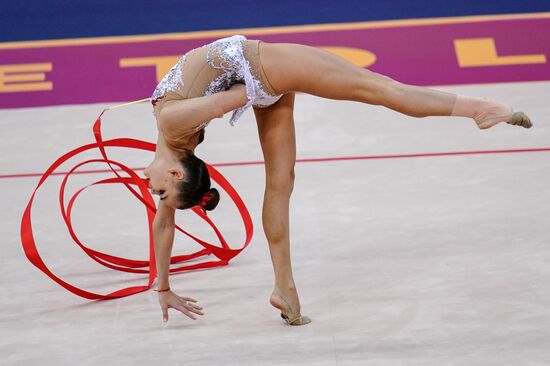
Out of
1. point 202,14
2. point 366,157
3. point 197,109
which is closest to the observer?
point 197,109

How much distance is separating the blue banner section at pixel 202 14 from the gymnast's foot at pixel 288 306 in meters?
3.68

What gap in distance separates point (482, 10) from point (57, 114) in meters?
2.93

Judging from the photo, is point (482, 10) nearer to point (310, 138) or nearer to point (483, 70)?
point (483, 70)

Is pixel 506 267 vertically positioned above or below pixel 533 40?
below

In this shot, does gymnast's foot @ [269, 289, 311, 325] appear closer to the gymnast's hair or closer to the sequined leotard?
the gymnast's hair

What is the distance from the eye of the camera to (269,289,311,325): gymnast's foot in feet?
12.8

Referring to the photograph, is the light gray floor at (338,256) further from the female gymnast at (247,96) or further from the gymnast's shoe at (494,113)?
the gymnast's shoe at (494,113)

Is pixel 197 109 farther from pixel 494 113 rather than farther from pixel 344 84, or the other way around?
pixel 494 113

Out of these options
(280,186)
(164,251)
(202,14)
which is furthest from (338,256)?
(202,14)

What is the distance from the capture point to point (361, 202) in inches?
200

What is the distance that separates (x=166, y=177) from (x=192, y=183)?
0.30ft

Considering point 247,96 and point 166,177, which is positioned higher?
point 247,96

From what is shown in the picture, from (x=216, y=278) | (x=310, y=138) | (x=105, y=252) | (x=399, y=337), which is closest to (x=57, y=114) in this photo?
(x=310, y=138)

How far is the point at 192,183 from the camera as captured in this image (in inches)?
148
